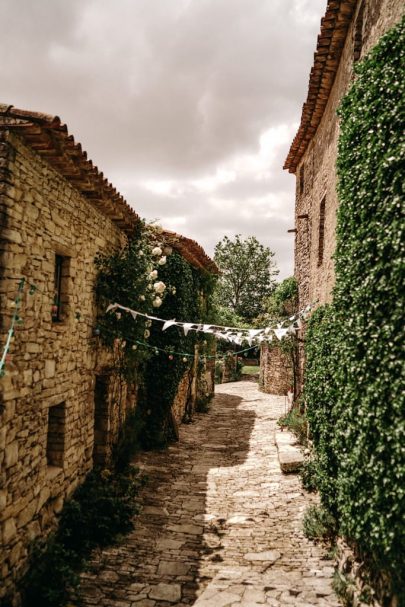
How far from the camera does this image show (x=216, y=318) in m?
17.7

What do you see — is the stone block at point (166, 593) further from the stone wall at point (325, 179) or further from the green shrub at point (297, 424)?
the green shrub at point (297, 424)

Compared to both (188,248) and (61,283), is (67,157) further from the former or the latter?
(188,248)

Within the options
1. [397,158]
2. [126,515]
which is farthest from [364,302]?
[126,515]

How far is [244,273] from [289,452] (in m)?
34.8

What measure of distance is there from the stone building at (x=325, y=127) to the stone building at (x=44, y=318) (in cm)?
356

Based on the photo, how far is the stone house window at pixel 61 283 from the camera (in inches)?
247

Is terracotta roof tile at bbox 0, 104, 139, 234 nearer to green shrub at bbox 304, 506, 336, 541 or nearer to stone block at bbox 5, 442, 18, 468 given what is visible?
stone block at bbox 5, 442, 18, 468

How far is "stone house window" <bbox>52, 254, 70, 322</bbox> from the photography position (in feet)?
→ 20.6

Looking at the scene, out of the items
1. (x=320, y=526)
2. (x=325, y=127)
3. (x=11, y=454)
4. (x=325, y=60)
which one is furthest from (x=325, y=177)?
(x=11, y=454)

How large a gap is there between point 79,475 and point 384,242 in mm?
5594

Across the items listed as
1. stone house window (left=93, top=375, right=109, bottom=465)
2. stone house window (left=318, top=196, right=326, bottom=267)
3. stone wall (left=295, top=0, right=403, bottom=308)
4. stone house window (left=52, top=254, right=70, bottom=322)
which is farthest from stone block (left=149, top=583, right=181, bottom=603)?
stone house window (left=318, top=196, right=326, bottom=267)

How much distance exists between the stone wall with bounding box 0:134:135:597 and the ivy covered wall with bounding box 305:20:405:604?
3504 millimetres

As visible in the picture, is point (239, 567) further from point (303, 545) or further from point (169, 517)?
point (169, 517)

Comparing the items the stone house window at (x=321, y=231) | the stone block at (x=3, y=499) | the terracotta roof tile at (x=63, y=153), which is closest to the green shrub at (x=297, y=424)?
the stone house window at (x=321, y=231)
